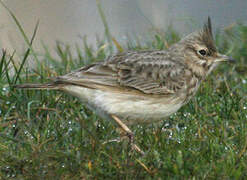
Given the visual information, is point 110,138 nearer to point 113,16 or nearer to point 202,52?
point 202,52

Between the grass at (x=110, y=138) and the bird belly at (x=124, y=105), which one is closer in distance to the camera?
the grass at (x=110, y=138)

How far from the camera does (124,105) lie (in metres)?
6.46

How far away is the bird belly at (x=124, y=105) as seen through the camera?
6434 mm

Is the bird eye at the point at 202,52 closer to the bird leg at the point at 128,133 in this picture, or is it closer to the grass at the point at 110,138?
the grass at the point at 110,138

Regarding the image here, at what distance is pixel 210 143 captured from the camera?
239 inches

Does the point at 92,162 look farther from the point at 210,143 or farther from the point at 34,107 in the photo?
the point at 34,107

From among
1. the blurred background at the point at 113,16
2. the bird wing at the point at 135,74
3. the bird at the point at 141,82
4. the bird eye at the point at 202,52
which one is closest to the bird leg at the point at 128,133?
the bird at the point at 141,82

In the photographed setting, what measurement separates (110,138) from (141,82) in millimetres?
735

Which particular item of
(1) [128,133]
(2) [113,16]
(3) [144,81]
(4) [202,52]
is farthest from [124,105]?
(2) [113,16]

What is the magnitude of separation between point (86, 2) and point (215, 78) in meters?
4.06

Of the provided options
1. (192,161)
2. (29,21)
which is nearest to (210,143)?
(192,161)

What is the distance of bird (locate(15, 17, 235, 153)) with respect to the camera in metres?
6.46

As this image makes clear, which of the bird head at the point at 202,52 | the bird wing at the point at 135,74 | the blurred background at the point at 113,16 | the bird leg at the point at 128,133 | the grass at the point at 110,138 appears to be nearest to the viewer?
the grass at the point at 110,138

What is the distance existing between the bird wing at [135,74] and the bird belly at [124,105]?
0.09 metres
